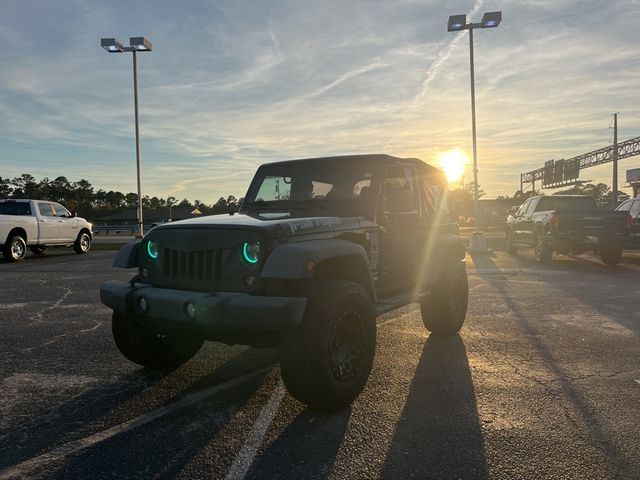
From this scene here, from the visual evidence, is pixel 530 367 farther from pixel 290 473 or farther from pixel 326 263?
pixel 290 473

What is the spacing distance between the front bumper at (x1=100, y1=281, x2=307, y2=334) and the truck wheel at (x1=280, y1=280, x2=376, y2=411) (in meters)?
0.17

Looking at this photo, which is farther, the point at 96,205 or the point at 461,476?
the point at 96,205

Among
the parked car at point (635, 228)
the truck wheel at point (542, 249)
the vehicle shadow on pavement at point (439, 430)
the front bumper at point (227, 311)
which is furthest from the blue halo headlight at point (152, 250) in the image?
the parked car at point (635, 228)

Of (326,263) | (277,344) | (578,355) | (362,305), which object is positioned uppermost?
(326,263)

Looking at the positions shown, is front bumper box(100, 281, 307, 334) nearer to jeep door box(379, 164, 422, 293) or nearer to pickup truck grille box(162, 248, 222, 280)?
pickup truck grille box(162, 248, 222, 280)

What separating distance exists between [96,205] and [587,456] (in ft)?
425

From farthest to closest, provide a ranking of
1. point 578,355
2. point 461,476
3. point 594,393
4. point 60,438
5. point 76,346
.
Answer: point 76,346 < point 578,355 < point 594,393 < point 60,438 < point 461,476

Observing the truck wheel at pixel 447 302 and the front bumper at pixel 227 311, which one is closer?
the front bumper at pixel 227 311

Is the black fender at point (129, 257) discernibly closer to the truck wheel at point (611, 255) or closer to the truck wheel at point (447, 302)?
the truck wheel at point (447, 302)

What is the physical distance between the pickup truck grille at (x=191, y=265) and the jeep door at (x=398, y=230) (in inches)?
64.9

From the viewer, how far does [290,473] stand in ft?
9.02

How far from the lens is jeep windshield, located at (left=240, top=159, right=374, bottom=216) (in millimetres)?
4750

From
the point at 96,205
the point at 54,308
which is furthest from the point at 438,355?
the point at 96,205

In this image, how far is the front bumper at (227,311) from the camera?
3234 millimetres
